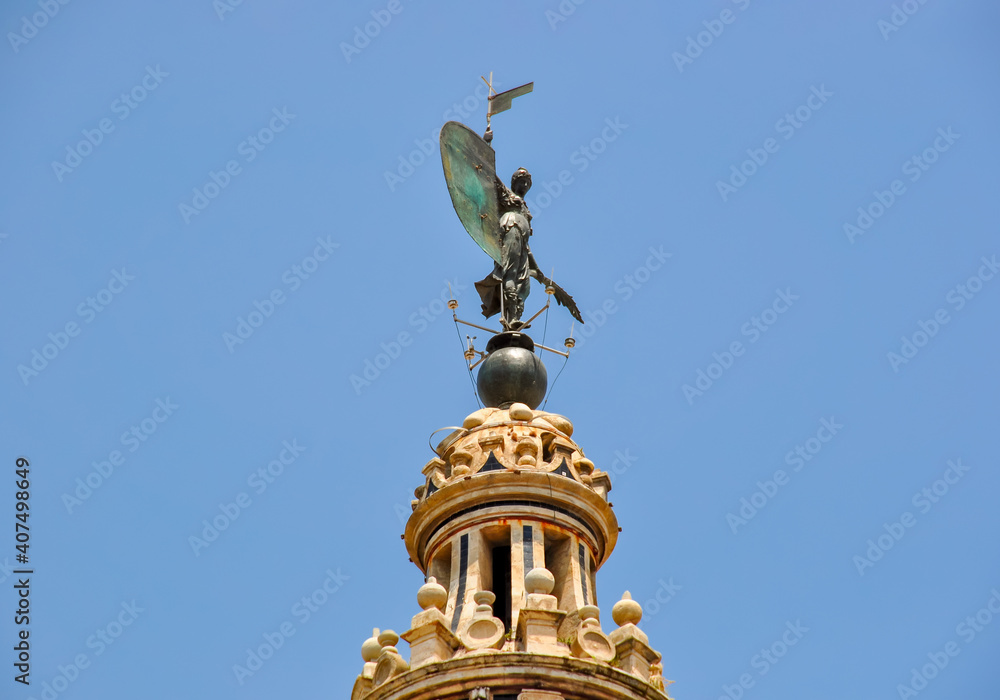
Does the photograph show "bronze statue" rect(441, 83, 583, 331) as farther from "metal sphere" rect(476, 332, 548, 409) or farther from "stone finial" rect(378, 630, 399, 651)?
"stone finial" rect(378, 630, 399, 651)

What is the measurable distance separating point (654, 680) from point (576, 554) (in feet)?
10.4

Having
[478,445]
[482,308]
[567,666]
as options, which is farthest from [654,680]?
[482,308]

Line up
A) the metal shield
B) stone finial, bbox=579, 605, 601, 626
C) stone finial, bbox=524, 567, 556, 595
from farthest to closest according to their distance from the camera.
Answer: the metal shield
stone finial, bbox=524, 567, 556, 595
stone finial, bbox=579, 605, 601, 626

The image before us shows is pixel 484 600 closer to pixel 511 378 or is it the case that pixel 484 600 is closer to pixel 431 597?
pixel 431 597

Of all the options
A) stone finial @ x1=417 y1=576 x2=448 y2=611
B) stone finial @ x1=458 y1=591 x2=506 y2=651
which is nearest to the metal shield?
stone finial @ x1=417 y1=576 x2=448 y2=611

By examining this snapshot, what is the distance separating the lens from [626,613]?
26406 millimetres

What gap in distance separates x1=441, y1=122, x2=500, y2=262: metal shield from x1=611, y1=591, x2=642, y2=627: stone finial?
9.49m

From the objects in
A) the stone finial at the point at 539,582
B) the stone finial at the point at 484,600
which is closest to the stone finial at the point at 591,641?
the stone finial at the point at 539,582

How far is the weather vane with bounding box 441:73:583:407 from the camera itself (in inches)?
1253

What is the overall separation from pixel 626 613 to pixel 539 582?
1.55m

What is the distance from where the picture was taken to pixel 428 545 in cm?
2934

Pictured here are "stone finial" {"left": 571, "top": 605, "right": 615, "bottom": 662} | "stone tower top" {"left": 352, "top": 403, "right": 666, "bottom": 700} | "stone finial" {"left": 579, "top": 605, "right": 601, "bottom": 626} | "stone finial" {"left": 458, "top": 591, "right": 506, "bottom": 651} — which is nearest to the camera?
"stone tower top" {"left": 352, "top": 403, "right": 666, "bottom": 700}

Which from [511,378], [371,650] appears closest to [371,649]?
[371,650]

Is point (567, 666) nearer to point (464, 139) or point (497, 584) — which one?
point (497, 584)
